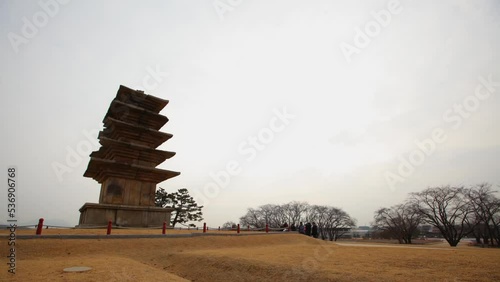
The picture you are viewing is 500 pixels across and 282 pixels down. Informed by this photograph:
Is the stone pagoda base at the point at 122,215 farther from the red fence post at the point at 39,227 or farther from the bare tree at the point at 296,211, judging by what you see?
the bare tree at the point at 296,211

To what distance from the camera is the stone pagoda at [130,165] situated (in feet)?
60.4

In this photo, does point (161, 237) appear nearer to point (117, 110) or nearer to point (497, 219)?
point (117, 110)

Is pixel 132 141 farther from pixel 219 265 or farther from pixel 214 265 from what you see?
pixel 219 265

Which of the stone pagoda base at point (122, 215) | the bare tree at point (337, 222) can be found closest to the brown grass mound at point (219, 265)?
the stone pagoda base at point (122, 215)

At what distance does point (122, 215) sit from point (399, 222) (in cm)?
5828

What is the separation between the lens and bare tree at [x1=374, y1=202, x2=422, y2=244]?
54.8 meters

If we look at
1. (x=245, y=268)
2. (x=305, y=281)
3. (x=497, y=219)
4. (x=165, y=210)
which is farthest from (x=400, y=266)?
(x=497, y=219)

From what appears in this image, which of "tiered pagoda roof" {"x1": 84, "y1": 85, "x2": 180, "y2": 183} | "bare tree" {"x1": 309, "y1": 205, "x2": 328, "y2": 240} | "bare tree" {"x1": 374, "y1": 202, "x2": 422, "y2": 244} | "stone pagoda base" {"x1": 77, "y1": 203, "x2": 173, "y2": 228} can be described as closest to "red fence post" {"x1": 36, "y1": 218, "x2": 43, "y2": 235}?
"stone pagoda base" {"x1": 77, "y1": 203, "x2": 173, "y2": 228}

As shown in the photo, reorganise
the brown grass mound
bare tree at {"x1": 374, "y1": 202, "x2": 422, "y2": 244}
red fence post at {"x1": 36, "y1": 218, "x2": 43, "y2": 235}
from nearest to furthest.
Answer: the brown grass mound, red fence post at {"x1": 36, "y1": 218, "x2": 43, "y2": 235}, bare tree at {"x1": 374, "y1": 202, "x2": 422, "y2": 244}

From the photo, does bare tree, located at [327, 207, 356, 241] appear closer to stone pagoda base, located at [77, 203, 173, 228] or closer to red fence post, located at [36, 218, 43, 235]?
stone pagoda base, located at [77, 203, 173, 228]

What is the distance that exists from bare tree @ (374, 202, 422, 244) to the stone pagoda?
49.8 m

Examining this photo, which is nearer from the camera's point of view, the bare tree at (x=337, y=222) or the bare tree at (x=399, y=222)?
the bare tree at (x=399, y=222)

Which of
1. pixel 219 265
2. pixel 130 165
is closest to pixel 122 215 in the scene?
pixel 130 165

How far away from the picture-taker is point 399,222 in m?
57.6
